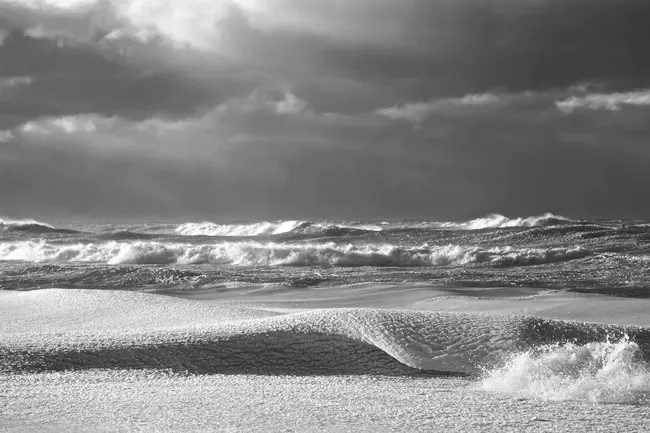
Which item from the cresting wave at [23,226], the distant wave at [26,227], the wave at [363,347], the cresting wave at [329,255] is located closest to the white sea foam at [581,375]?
the wave at [363,347]

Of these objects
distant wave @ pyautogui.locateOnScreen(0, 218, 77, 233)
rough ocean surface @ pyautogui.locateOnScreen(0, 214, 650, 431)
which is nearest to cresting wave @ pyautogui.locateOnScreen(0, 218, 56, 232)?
distant wave @ pyautogui.locateOnScreen(0, 218, 77, 233)

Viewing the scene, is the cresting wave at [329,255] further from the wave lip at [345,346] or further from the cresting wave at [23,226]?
the cresting wave at [23,226]

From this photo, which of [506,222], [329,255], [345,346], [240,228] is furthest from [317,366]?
[240,228]

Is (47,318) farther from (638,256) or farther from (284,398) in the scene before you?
(638,256)

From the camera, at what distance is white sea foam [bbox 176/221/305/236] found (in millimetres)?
32500

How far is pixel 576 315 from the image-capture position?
6461 mm

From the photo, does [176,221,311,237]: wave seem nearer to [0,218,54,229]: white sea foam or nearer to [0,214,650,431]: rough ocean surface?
[0,218,54,229]: white sea foam

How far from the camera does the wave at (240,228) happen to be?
32.3 metres

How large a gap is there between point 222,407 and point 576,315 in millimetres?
4679

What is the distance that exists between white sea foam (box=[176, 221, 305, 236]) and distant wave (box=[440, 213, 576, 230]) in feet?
25.3

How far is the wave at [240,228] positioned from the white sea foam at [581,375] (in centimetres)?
2792

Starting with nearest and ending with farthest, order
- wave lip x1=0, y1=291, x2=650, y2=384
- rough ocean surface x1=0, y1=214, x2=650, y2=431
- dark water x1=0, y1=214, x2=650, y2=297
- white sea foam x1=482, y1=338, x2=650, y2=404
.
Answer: rough ocean surface x1=0, y1=214, x2=650, y2=431, white sea foam x1=482, y1=338, x2=650, y2=404, wave lip x1=0, y1=291, x2=650, y2=384, dark water x1=0, y1=214, x2=650, y2=297

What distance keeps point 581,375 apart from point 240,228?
107 ft

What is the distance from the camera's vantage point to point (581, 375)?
312cm
